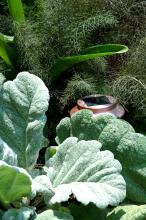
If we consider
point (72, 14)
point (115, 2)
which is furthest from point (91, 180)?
point (115, 2)

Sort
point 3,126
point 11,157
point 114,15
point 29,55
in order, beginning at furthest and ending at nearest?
point 114,15 < point 29,55 < point 3,126 < point 11,157

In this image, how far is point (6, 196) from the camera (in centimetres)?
122

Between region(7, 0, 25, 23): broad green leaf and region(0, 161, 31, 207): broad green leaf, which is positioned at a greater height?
region(7, 0, 25, 23): broad green leaf

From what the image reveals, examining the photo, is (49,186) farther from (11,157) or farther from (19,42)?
(19,42)

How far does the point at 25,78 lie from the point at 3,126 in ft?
0.53

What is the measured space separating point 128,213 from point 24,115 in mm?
411

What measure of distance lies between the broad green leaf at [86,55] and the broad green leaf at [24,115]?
58 cm

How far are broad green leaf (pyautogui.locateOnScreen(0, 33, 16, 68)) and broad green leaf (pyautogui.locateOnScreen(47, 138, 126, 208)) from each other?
0.93 metres

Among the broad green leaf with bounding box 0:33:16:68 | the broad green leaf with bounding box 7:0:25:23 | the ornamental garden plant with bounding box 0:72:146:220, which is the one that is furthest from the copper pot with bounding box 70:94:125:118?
the broad green leaf with bounding box 7:0:25:23

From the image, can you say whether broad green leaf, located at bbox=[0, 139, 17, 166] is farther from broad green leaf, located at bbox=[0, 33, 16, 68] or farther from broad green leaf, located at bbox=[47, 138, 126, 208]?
broad green leaf, located at bbox=[0, 33, 16, 68]

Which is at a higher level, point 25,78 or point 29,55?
point 25,78

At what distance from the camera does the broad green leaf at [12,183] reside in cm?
109

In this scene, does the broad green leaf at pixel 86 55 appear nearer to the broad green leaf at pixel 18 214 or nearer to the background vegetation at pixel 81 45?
the background vegetation at pixel 81 45

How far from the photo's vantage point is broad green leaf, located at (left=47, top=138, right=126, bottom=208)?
3.79 ft
